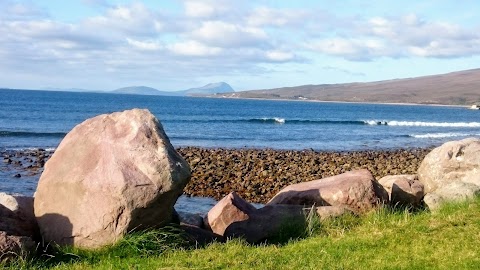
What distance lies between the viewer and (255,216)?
1155 centimetres

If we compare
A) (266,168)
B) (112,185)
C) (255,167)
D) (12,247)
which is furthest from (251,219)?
(255,167)

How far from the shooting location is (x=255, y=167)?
89.8 ft

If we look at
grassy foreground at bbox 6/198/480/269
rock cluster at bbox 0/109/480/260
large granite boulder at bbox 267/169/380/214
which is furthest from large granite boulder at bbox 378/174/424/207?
grassy foreground at bbox 6/198/480/269

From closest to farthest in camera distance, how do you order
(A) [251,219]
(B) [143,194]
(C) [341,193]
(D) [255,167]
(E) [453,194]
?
(B) [143,194] → (A) [251,219] → (C) [341,193] → (E) [453,194] → (D) [255,167]

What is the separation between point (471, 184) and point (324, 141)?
3815 centimetres

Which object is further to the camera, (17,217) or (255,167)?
(255,167)

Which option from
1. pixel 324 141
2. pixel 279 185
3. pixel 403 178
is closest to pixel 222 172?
pixel 279 185

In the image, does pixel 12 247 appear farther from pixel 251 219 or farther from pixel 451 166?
pixel 451 166

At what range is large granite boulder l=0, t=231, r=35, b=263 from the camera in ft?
27.0

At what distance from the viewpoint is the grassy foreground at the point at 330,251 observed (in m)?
8.19

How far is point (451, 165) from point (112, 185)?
9416 millimetres

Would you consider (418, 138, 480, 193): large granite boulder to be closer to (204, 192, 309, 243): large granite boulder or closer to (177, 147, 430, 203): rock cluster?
(204, 192, 309, 243): large granite boulder

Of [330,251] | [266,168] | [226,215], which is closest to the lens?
[330,251]

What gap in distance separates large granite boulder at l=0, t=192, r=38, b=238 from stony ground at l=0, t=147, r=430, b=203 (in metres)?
10.9
